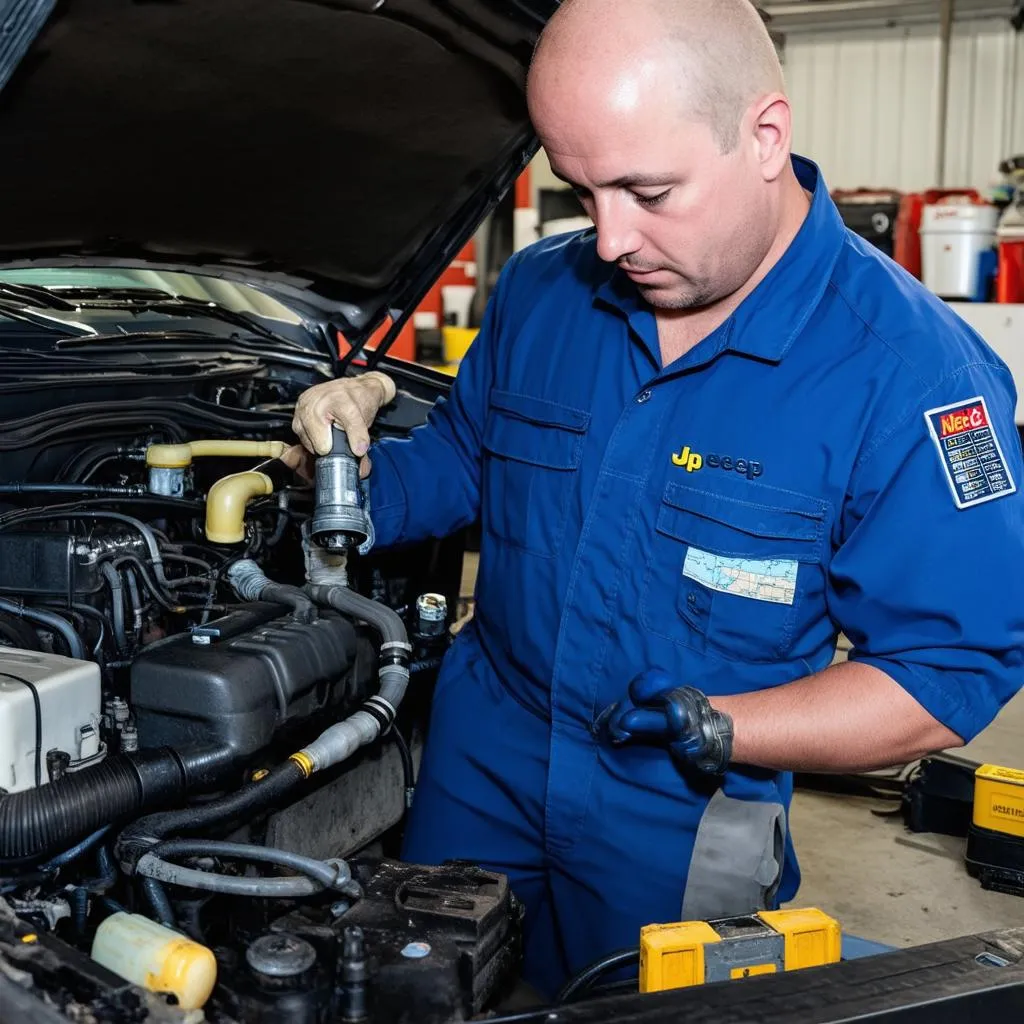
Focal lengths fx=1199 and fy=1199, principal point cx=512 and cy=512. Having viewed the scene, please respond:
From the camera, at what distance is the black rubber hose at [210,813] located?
1195 mm

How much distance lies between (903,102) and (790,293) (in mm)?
7051

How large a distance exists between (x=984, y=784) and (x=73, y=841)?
1.84 metres

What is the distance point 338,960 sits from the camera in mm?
1014

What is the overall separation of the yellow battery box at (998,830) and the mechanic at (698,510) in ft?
2.82

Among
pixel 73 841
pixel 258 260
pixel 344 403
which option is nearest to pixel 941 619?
pixel 344 403

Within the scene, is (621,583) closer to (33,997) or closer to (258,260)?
(33,997)

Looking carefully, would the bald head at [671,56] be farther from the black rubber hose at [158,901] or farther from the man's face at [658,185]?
the black rubber hose at [158,901]

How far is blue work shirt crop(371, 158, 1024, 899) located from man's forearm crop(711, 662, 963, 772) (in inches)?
1.1

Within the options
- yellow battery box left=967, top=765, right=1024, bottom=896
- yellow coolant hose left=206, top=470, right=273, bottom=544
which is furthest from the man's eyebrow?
yellow battery box left=967, top=765, right=1024, bottom=896

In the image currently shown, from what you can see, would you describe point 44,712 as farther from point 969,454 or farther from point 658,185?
point 969,454

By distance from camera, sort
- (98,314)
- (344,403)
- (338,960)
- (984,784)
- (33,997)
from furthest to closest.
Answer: (984,784), (98,314), (344,403), (338,960), (33,997)

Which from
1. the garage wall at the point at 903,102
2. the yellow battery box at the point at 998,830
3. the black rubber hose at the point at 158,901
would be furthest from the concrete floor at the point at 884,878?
the garage wall at the point at 903,102

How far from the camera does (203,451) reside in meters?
1.88

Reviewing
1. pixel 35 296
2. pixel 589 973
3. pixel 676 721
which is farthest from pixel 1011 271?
pixel 589 973
